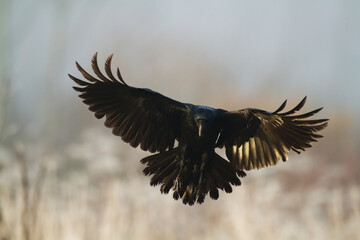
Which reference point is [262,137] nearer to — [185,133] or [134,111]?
[185,133]

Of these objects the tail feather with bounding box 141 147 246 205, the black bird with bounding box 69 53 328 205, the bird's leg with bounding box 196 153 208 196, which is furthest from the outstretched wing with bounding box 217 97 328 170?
the bird's leg with bounding box 196 153 208 196

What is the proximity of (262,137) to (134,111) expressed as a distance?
727 millimetres

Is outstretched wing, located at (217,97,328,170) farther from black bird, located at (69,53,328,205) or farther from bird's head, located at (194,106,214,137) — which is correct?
bird's head, located at (194,106,214,137)

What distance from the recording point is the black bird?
255cm

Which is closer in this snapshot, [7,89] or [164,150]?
[164,150]

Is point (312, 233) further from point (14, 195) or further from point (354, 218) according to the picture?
point (14, 195)

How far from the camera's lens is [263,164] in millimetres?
2871

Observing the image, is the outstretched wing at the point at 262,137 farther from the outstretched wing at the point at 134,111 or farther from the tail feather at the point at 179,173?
the outstretched wing at the point at 134,111

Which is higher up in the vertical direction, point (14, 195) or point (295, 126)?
point (14, 195)

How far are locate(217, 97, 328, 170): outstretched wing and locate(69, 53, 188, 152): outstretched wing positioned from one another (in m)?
0.31

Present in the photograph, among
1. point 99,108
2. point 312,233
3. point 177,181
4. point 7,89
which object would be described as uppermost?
point 7,89

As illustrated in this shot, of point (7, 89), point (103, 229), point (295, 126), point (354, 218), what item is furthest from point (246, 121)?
point (354, 218)

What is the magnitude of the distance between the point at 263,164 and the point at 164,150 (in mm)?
560

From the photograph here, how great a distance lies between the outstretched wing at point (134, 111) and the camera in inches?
107
